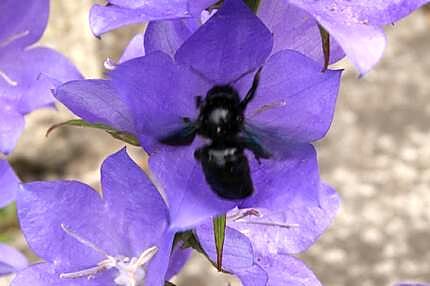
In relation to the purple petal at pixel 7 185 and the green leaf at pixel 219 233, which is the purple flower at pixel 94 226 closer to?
the green leaf at pixel 219 233

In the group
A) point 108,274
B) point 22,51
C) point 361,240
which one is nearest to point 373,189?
point 361,240

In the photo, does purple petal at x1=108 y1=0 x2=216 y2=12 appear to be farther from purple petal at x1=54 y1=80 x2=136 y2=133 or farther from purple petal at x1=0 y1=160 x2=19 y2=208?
purple petal at x1=0 y1=160 x2=19 y2=208

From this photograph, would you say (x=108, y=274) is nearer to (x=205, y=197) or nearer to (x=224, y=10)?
(x=205, y=197)

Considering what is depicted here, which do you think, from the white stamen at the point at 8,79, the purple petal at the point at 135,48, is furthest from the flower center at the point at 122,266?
the white stamen at the point at 8,79

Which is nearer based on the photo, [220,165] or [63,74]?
[220,165]

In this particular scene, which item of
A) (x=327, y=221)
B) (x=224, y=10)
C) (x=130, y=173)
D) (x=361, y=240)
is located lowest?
(x=361, y=240)

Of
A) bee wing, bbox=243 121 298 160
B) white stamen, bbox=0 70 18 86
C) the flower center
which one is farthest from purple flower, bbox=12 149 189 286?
white stamen, bbox=0 70 18 86

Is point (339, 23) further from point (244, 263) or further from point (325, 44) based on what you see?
point (244, 263)
